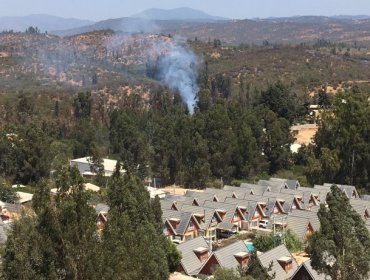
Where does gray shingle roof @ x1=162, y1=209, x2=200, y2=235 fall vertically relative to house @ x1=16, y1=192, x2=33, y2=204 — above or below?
above

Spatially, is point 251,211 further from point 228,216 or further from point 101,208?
point 101,208

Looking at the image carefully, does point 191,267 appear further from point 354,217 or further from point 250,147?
point 250,147

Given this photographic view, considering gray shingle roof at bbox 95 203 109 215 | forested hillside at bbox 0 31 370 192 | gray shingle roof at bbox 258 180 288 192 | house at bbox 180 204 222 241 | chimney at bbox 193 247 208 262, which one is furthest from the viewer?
forested hillside at bbox 0 31 370 192

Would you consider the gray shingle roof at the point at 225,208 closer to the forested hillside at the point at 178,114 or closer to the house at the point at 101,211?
the house at the point at 101,211

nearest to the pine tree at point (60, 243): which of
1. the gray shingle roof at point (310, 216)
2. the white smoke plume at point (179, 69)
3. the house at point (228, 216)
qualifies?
the gray shingle roof at point (310, 216)

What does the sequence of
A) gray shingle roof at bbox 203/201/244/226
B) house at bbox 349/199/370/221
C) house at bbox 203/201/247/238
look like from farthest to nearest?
house at bbox 349/199/370/221, gray shingle roof at bbox 203/201/244/226, house at bbox 203/201/247/238

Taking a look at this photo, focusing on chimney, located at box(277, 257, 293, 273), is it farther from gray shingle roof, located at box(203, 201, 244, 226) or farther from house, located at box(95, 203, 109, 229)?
house, located at box(95, 203, 109, 229)

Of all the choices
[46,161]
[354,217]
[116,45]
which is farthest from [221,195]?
[116,45]

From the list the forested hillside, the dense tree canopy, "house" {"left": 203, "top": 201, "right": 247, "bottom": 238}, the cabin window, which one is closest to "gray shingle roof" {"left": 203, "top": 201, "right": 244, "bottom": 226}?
"house" {"left": 203, "top": 201, "right": 247, "bottom": 238}
